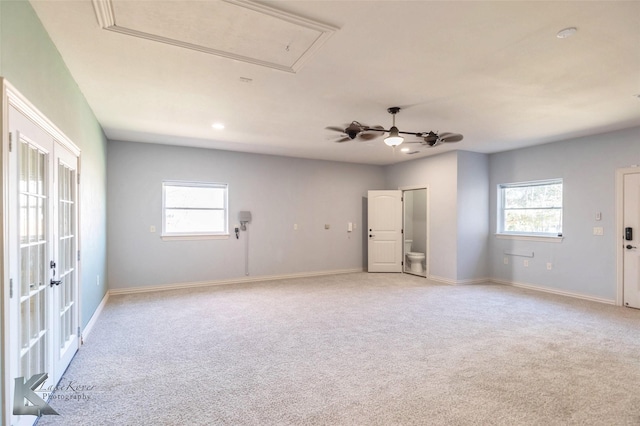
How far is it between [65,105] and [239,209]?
3.99m

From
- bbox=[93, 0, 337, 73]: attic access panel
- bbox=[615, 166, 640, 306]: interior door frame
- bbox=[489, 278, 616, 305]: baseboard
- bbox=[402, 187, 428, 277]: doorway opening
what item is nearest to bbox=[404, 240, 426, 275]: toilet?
bbox=[402, 187, 428, 277]: doorway opening

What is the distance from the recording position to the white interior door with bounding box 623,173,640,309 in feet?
16.0

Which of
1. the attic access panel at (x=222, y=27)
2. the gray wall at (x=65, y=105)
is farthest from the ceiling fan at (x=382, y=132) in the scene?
the gray wall at (x=65, y=105)

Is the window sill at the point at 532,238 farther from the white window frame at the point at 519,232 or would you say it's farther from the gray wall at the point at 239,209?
the gray wall at the point at 239,209

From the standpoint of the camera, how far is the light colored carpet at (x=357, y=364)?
2.31 m

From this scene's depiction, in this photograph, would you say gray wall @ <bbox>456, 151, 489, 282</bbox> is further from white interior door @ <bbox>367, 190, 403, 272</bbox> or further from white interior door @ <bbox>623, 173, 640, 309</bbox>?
white interior door @ <bbox>623, 173, 640, 309</bbox>

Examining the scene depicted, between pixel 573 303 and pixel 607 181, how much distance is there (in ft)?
6.37

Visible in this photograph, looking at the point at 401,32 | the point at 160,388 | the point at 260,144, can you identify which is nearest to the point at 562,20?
the point at 401,32

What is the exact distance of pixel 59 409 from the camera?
7.74ft

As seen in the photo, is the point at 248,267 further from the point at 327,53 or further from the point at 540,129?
the point at 540,129

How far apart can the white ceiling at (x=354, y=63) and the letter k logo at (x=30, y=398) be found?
92.2 inches

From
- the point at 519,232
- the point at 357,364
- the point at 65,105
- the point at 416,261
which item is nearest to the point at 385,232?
the point at 416,261

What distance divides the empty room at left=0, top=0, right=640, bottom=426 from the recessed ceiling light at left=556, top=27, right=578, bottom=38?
0.05m

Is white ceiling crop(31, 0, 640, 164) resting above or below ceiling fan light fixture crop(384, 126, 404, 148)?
above
